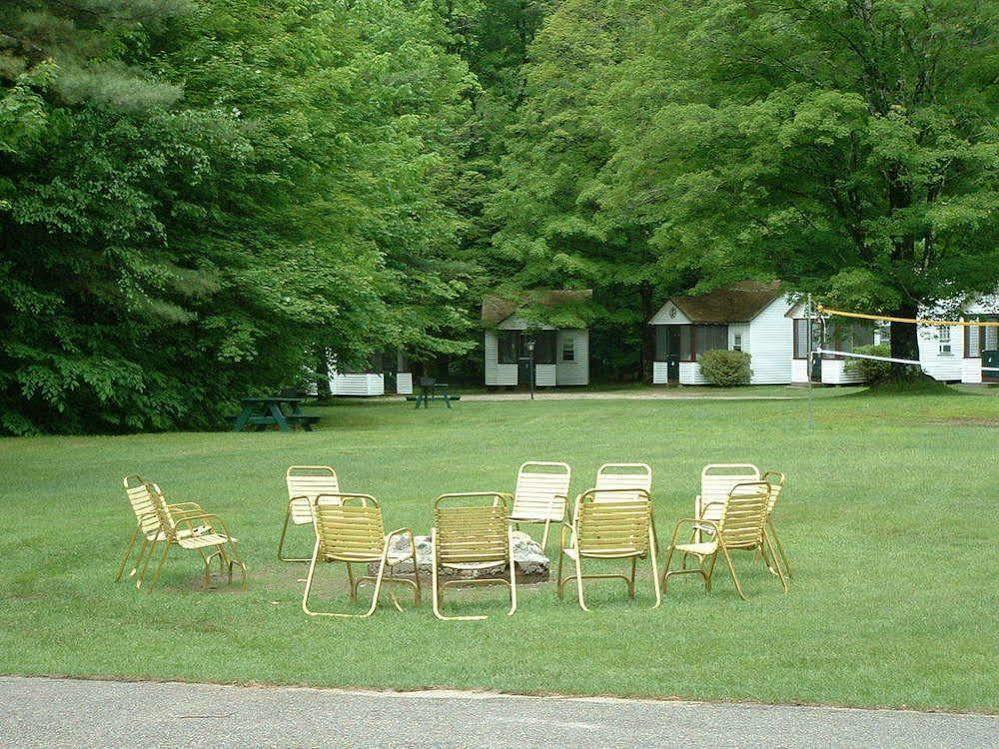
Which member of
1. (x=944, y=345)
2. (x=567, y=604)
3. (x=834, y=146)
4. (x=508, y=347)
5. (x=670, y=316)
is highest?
(x=834, y=146)

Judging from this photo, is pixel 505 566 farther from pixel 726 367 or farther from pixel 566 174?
pixel 726 367

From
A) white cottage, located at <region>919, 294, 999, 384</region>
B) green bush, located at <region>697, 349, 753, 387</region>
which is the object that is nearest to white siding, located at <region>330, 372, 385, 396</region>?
green bush, located at <region>697, 349, 753, 387</region>

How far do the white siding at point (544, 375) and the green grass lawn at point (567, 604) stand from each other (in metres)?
35.5

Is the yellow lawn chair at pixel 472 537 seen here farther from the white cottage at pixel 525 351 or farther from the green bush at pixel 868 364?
the white cottage at pixel 525 351

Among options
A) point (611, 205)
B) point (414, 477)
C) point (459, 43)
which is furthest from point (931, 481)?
point (459, 43)

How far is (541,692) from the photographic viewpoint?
7762 millimetres

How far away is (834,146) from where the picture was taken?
3572 centimetres

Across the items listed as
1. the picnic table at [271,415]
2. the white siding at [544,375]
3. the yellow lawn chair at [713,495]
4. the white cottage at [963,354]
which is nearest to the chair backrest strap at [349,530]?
the yellow lawn chair at [713,495]

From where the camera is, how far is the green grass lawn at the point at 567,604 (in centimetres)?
820

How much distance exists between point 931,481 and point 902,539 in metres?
5.07

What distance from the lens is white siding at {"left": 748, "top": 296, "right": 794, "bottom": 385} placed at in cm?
5575

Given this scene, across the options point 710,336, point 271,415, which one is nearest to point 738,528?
point 271,415

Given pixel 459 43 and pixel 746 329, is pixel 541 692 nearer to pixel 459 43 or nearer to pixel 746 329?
pixel 746 329

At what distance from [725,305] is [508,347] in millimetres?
9303
